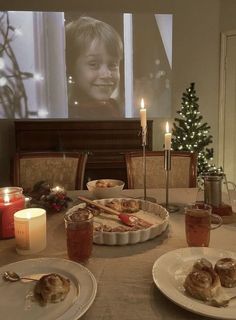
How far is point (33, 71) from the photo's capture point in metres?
4.13

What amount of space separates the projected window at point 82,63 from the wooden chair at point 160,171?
83.3 inches

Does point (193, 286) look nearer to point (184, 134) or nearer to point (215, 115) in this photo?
point (184, 134)

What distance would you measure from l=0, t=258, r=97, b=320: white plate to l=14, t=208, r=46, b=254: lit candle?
13cm

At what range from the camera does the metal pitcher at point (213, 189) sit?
1407 mm

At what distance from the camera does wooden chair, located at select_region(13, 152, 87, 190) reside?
2139 millimetres


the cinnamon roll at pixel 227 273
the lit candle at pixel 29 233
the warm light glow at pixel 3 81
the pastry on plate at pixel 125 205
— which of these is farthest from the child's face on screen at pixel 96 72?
the cinnamon roll at pixel 227 273

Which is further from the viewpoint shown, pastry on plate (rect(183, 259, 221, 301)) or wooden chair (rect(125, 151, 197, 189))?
wooden chair (rect(125, 151, 197, 189))

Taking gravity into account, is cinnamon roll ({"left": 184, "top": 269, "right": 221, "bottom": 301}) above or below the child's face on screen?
below

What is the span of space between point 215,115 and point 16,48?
8.79ft

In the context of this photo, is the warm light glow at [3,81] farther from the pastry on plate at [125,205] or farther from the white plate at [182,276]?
the white plate at [182,276]

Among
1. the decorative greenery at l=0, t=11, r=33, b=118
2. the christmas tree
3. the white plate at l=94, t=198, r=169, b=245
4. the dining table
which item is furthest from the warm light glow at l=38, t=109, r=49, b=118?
the white plate at l=94, t=198, r=169, b=245

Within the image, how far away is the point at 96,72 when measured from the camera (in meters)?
4.16

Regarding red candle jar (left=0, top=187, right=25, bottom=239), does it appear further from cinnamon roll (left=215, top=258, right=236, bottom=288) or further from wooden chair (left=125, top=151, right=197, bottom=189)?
wooden chair (left=125, top=151, right=197, bottom=189)

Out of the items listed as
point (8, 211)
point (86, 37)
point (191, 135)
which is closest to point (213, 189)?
point (8, 211)
